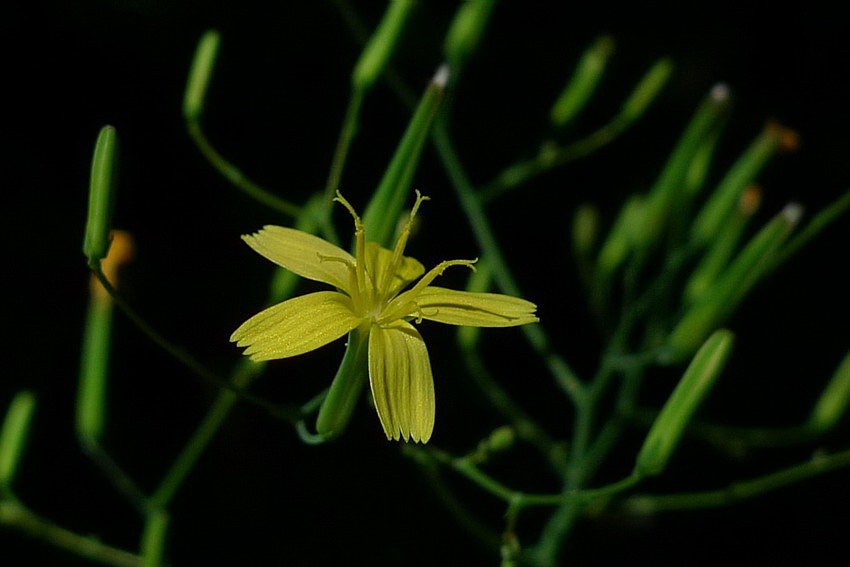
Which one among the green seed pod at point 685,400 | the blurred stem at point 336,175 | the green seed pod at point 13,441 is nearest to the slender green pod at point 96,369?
the green seed pod at point 13,441

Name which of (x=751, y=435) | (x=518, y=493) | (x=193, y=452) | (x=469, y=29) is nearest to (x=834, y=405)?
(x=751, y=435)

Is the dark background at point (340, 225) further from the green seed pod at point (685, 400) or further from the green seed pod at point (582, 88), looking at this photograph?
the green seed pod at point (685, 400)

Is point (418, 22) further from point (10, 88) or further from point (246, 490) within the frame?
point (246, 490)

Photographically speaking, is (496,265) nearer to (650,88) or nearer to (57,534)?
(650,88)

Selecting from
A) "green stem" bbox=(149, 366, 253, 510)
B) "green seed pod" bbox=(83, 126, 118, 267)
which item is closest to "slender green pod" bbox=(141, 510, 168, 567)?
"green stem" bbox=(149, 366, 253, 510)

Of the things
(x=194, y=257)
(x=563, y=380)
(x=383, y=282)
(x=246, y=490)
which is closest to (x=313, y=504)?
(x=246, y=490)

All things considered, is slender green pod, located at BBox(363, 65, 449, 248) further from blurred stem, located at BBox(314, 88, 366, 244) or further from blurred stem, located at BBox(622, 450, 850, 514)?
blurred stem, located at BBox(622, 450, 850, 514)
